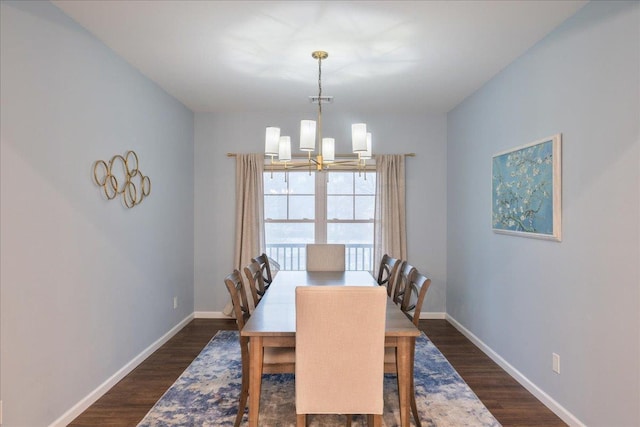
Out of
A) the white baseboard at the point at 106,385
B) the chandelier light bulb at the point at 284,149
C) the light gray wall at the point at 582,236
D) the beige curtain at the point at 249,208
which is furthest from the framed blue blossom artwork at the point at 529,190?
the white baseboard at the point at 106,385

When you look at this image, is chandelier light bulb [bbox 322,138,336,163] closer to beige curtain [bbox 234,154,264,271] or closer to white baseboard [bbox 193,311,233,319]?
beige curtain [bbox 234,154,264,271]

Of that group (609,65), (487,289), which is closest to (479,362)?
(487,289)

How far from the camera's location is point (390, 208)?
197 inches

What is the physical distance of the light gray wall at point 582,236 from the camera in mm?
2107

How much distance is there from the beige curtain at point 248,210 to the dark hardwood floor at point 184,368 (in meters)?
1.01

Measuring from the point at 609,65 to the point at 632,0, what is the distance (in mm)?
320

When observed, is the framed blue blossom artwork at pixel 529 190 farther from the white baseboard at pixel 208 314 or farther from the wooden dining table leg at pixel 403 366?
the white baseboard at pixel 208 314

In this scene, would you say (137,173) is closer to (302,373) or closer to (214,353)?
(214,353)

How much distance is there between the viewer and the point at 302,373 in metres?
2.00

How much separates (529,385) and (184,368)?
278cm

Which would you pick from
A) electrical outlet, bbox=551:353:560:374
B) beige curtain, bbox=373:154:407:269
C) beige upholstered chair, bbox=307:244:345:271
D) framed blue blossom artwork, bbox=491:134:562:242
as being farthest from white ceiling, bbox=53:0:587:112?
electrical outlet, bbox=551:353:560:374

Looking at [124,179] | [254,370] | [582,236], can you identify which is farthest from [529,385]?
[124,179]

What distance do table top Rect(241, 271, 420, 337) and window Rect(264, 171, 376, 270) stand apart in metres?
1.53

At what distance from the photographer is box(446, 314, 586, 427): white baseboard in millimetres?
2559
